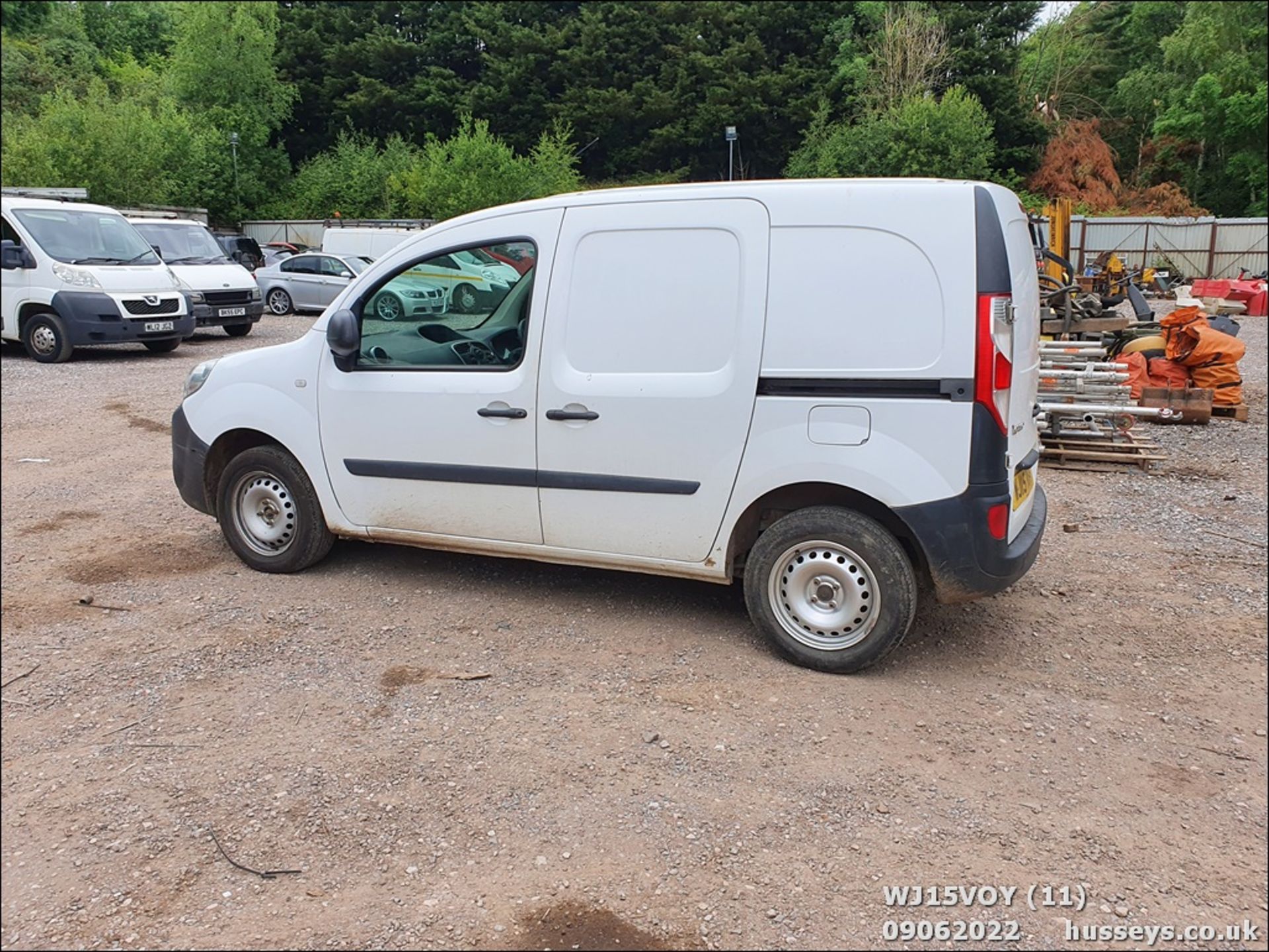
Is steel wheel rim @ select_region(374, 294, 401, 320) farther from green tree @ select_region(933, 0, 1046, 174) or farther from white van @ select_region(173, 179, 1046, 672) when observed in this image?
green tree @ select_region(933, 0, 1046, 174)

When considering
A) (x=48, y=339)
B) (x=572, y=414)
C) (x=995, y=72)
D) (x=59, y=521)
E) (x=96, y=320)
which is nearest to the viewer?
(x=572, y=414)

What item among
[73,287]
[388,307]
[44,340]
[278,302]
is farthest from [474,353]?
[278,302]

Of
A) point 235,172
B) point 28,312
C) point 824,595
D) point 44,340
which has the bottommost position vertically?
point 824,595

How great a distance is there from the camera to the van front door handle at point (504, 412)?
14.7 ft

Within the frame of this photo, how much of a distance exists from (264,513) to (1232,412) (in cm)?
945

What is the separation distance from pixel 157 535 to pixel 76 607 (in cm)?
128

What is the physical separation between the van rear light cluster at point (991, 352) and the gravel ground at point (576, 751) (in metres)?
1.24

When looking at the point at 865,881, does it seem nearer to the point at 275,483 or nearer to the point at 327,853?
the point at 327,853

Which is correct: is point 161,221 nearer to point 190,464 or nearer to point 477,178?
point 190,464

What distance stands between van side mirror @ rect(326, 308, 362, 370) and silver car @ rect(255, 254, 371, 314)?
17215 mm

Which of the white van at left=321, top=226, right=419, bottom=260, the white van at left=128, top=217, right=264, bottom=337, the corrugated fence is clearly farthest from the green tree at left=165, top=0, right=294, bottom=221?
the corrugated fence

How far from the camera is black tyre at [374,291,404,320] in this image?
189 inches

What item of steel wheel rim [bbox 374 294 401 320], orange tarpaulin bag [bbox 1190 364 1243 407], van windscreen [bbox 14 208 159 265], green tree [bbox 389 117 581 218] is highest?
green tree [bbox 389 117 581 218]

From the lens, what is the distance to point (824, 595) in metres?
4.14
